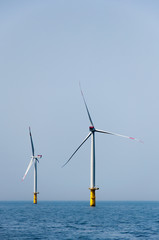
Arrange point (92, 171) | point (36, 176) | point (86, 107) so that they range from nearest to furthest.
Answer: point (92, 171) → point (86, 107) → point (36, 176)

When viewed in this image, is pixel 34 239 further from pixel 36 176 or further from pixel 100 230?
pixel 36 176

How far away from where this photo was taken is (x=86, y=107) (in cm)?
10906

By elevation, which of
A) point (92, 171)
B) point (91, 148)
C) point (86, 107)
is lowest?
point (92, 171)

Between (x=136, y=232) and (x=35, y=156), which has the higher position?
(x=35, y=156)

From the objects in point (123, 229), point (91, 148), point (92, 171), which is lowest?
point (123, 229)

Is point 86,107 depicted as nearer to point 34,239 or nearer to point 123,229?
point 123,229

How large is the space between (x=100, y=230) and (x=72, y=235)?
8.03 m

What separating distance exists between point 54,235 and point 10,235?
21.3ft

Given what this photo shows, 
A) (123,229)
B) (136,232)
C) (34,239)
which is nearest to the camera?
(34,239)

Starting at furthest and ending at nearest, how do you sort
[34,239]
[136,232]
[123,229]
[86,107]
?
[86,107]
[123,229]
[136,232]
[34,239]

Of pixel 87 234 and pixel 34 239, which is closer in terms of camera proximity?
pixel 34 239

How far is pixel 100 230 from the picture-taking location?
5950 cm

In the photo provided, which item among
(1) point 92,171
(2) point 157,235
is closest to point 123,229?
(2) point 157,235

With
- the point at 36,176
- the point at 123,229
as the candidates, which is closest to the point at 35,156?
the point at 36,176
